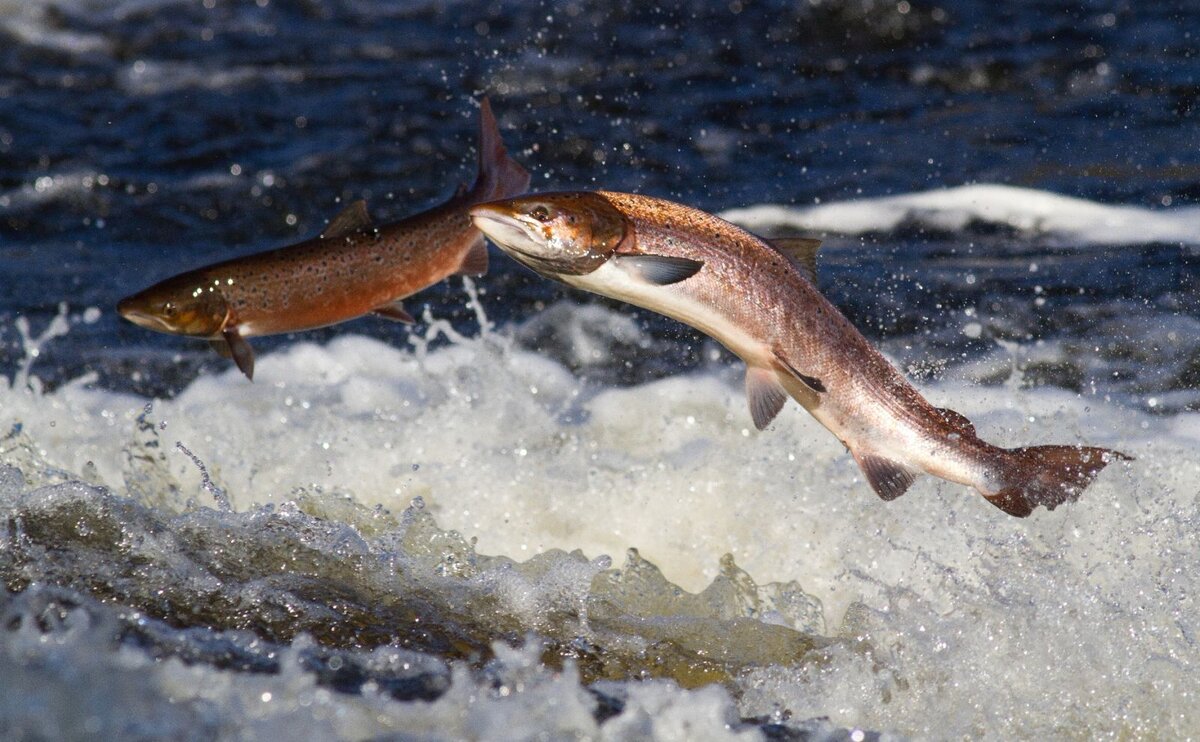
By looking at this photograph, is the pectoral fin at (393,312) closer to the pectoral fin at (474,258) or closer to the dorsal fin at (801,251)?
the pectoral fin at (474,258)

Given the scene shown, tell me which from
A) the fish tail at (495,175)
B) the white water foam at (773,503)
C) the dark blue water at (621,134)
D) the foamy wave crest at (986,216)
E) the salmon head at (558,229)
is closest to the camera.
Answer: the salmon head at (558,229)

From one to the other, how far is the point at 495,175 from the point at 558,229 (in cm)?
64

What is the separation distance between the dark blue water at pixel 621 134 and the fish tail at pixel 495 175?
7.32ft

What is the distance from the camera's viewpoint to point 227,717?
2.48m

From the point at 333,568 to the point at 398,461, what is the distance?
3.88 ft

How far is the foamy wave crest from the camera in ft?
18.7

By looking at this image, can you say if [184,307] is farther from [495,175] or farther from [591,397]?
[591,397]

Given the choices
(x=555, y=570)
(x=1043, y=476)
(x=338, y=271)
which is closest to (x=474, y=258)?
(x=338, y=271)

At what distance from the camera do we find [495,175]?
296cm

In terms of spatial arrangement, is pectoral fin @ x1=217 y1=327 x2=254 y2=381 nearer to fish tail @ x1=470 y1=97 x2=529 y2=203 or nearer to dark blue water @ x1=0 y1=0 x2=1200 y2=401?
fish tail @ x1=470 y1=97 x2=529 y2=203

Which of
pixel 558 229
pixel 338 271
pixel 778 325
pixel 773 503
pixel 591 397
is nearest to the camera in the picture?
pixel 558 229

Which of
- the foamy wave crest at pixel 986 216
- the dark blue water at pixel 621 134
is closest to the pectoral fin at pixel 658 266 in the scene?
the dark blue water at pixel 621 134

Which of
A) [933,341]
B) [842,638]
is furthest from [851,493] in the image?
[933,341]

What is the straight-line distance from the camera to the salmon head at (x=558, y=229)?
2375mm
